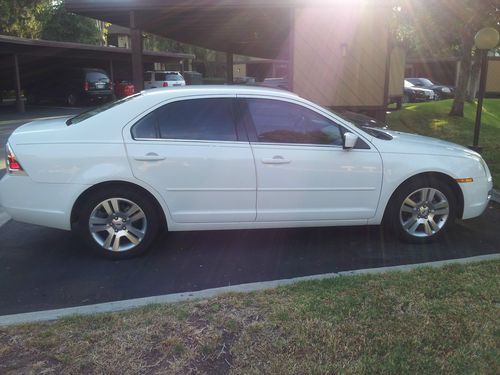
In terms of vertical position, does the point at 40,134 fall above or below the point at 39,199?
above

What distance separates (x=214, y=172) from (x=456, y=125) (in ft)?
35.8

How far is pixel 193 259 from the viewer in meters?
4.72

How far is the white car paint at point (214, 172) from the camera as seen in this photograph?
4.51 meters

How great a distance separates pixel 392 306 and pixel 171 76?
1066 inches

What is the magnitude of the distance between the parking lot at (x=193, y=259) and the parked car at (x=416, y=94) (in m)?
24.5

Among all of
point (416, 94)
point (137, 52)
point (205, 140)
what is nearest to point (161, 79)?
point (416, 94)

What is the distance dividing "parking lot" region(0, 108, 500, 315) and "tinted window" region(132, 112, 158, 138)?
45.6 inches

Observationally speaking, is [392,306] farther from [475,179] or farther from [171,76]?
[171,76]

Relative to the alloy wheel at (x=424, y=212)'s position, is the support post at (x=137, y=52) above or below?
above

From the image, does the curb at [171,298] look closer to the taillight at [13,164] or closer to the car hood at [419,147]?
the car hood at [419,147]

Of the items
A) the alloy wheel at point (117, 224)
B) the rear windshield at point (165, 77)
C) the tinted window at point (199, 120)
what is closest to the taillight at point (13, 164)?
the alloy wheel at point (117, 224)

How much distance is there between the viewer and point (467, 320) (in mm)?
3281

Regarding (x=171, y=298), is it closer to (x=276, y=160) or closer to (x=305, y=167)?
(x=276, y=160)

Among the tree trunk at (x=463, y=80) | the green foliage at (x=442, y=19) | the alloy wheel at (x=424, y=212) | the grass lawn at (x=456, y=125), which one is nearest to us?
the alloy wheel at (x=424, y=212)
